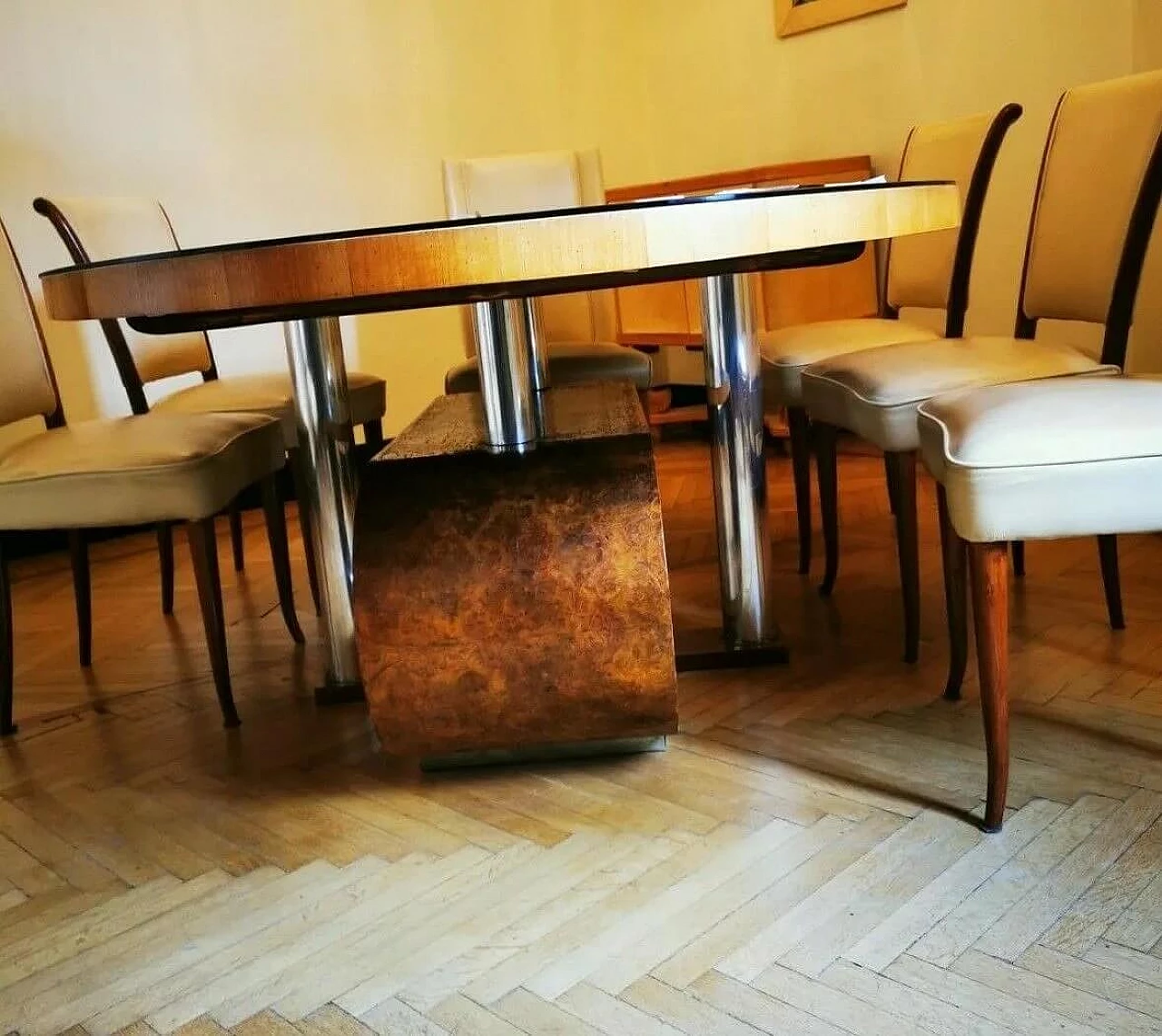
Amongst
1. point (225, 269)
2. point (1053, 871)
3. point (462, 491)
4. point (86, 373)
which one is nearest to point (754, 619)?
point (462, 491)

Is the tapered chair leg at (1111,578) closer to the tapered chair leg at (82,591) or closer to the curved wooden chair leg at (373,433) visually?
the curved wooden chair leg at (373,433)

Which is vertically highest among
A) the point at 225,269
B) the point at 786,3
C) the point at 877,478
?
the point at 786,3

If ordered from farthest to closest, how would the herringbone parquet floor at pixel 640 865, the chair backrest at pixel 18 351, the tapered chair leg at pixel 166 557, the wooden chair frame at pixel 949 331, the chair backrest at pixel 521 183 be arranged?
the chair backrest at pixel 521 183
the tapered chair leg at pixel 166 557
the wooden chair frame at pixel 949 331
the chair backrest at pixel 18 351
the herringbone parquet floor at pixel 640 865

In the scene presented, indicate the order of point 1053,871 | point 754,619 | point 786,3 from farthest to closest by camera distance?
point 786,3
point 754,619
point 1053,871

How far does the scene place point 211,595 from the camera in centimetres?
199

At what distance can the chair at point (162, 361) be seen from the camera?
2605 mm

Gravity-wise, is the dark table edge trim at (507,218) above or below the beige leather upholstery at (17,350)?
above

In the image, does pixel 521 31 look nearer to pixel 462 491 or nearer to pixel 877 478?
pixel 877 478

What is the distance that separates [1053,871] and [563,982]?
0.56 metres

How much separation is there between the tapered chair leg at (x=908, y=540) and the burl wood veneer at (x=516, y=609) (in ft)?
1.59

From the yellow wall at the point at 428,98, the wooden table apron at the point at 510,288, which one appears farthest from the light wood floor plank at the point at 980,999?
the yellow wall at the point at 428,98

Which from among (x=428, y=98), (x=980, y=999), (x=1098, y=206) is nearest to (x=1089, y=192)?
(x=1098, y=206)

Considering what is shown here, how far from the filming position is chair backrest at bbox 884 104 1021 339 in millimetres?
2418

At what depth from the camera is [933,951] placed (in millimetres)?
1260
